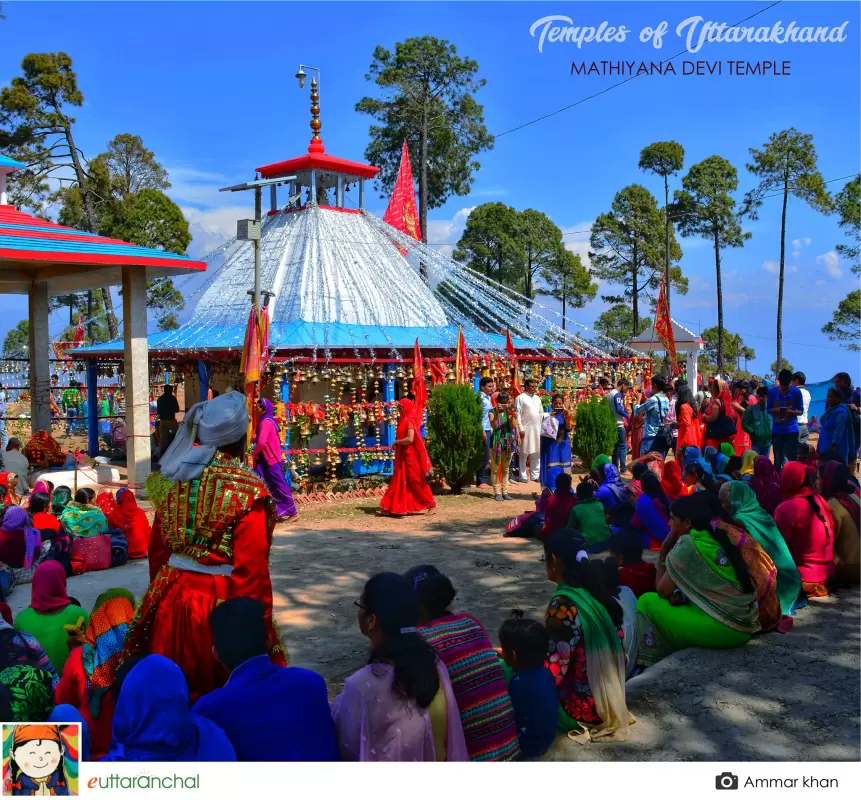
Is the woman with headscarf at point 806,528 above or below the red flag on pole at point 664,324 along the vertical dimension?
below

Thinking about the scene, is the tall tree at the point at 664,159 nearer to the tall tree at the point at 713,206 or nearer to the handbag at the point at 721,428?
the tall tree at the point at 713,206

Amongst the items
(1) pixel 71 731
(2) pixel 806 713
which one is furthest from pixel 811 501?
(1) pixel 71 731

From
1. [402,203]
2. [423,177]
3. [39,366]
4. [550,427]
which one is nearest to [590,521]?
[550,427]

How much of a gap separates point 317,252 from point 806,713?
14.4 m

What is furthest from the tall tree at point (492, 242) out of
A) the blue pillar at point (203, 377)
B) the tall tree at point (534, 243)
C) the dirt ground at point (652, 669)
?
the dirt ground at point (652, 669)

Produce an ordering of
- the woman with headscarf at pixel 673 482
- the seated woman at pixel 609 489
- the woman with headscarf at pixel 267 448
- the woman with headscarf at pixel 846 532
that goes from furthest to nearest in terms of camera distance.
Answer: the woman with headscarf at pixel 267 448 → the woman with headscarf at pixel 673 482 → the seated woman at pixel 609 489 → the woman with headscarf at pixel 846 532

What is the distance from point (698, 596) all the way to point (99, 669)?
320 cm

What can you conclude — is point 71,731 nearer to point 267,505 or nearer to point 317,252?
point 267,505

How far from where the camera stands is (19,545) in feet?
21.0

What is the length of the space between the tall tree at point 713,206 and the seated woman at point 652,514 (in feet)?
67.8

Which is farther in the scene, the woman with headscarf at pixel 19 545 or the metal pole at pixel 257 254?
the metal pole at pixel 257 254

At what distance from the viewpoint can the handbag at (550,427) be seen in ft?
37.2

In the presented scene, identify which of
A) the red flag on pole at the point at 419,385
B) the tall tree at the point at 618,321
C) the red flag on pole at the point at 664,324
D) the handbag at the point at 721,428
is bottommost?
the handbag at the point at 721,428

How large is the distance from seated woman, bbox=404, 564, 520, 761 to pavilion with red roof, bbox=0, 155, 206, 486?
767 centimetres
